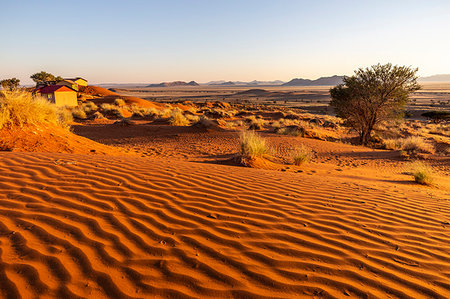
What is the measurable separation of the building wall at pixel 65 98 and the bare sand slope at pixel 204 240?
2878cm

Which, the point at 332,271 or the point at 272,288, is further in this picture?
the point at 332,271

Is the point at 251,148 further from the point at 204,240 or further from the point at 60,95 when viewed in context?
the point at 60,95

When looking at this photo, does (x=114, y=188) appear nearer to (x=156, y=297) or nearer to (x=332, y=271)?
(x=156, y=297)

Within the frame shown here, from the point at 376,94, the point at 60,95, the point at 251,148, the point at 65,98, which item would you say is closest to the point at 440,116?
the point at 376,94

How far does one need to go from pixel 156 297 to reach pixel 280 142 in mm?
12324

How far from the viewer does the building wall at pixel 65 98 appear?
29034 mm

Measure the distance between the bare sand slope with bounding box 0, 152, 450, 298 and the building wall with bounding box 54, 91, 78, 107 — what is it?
2878cm

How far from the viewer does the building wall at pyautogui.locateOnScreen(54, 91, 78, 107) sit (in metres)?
29.0

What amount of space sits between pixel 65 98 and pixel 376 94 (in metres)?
31.5

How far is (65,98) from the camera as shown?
30.5 metres

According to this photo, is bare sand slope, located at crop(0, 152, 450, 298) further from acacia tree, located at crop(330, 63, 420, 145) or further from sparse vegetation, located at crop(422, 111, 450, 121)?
sparse vegetation, located at crop(422, 111, 450, 121)

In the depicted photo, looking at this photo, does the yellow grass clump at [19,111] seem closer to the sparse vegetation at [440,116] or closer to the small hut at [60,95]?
the small hut at [60,95]

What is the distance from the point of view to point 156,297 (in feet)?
7.23

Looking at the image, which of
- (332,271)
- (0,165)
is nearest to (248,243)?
(332,271)
